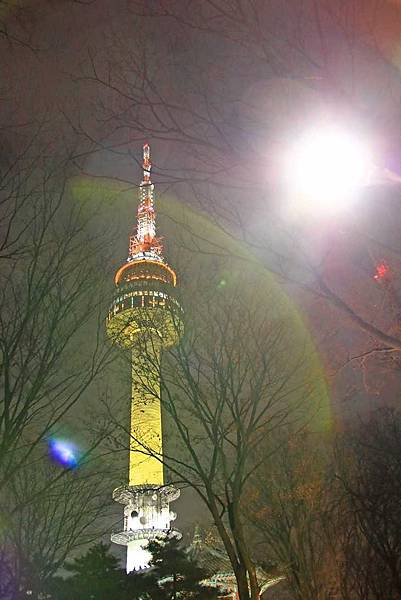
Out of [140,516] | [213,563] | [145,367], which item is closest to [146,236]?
[140,516]

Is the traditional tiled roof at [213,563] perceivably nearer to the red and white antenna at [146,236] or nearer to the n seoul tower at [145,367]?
the n seoul tower at [145,367]

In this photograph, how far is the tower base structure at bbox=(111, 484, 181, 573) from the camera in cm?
4650

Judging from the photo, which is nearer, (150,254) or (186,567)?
(186,567)

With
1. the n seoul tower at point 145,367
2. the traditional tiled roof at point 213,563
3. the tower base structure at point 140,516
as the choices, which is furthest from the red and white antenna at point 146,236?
the traditional tiled roof at point 213,563

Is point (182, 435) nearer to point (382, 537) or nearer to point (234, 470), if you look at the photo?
point (234, 470)

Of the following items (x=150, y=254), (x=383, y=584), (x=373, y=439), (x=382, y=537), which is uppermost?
(x=150, y=254)

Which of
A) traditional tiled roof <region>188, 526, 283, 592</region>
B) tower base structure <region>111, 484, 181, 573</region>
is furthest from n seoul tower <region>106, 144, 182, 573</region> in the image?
traditional tiled roof <region>188, 526, 283, 592</region>

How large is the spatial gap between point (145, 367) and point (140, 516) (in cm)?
3952

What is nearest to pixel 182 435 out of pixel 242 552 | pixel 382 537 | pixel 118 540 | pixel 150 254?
pixel 242 552

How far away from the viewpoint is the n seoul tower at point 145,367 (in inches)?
Result: 524

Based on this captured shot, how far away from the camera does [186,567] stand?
19.7 m

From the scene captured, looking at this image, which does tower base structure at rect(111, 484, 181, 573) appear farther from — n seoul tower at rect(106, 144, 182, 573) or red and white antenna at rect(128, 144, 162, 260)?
red and white antenna at rect(128, 144, 162, 260)

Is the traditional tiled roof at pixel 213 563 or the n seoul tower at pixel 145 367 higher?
the n seoul tower at pixel 145 367

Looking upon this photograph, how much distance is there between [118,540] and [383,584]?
116 ft
